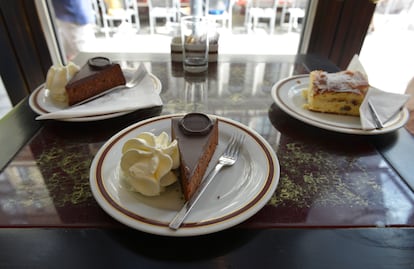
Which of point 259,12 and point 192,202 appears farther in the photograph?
point 259,12

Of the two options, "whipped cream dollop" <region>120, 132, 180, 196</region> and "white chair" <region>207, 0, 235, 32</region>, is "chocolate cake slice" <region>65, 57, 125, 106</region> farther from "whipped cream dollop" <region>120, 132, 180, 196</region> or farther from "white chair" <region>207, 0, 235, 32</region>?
"white chair" <region>207, 0, 235, 32</region>

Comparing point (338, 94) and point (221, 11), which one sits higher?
point (338, 94)

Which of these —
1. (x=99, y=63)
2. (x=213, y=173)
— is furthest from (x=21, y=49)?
(x=213, y=173)

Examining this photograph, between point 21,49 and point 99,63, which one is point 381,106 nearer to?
point 99,63

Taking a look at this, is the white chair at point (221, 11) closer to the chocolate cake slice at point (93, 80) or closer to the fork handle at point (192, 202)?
the chocolate cake slice at point (93, 80)

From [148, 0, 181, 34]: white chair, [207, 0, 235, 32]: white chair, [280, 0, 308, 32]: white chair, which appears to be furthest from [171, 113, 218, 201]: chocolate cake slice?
[280, 0, 308, 32]: white chair

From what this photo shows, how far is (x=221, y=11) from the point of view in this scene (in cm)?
332

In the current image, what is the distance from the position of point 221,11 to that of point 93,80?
2.71 m

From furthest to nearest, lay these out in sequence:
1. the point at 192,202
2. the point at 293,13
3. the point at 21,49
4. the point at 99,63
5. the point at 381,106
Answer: the point at 293,13, the point at 21,49, the point at 99,63, the point at 381,106, the point at 192,202

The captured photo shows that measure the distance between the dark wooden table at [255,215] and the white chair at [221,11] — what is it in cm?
262

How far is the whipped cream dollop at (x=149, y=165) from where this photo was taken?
568 mm

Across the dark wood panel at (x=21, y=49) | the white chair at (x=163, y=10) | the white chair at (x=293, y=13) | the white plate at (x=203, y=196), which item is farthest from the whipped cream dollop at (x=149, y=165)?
the white chair at (x=293, y=13)

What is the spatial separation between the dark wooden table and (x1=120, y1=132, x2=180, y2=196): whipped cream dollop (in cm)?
8

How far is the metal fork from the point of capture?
1.69 ft
